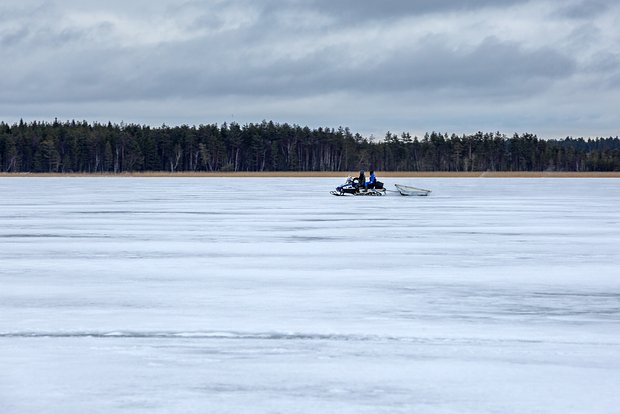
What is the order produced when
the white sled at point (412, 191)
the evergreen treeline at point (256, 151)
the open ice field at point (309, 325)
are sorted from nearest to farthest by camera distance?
the open ice field at point (309, 325), the white sled at point (412, 191), the evergreen treeline at point (256, 151)

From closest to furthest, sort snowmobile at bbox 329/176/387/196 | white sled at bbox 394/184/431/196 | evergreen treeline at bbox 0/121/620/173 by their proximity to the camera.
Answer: snowmobile at bbox 329/176/387/196 → white sled at bbox 394/184/431/196 → evergreen treeline at bbox 0/121/620/173

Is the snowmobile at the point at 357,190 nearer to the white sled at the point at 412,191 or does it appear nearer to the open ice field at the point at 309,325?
the white sled at the point at 412,191

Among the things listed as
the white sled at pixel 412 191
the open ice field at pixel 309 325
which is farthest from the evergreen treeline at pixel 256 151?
the open ice field at pixel 309 325

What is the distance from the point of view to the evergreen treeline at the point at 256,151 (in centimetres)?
15200

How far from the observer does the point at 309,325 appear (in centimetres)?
805

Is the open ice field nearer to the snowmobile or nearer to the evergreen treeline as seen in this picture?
the snowmobile

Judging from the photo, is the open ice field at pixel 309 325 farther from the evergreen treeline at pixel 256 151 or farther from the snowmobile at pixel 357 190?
the evergreen treeline at pixel 256 151

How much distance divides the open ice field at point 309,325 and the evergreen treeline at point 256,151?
447 ft

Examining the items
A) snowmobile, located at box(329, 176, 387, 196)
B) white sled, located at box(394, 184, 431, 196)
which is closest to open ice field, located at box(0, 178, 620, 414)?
snowmobile, located at box(329, 176, 387, 196)

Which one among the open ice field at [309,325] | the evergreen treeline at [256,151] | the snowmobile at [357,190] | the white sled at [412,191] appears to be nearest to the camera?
the open ice field at [309,325]

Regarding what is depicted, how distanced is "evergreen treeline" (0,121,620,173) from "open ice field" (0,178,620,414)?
136 m

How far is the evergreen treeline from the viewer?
5984 inches

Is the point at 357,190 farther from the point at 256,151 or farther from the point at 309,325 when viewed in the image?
the point at 256,151

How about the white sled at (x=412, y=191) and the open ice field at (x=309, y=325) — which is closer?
the open ice field at (x=309, y=325)
